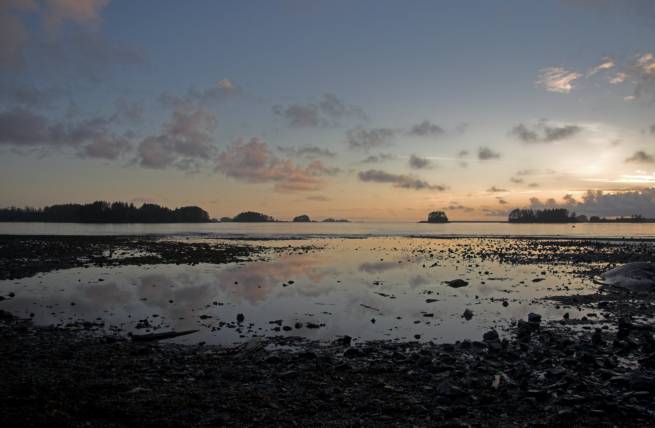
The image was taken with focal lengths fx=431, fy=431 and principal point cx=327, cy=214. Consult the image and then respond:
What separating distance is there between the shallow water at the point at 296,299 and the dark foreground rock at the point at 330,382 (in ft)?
7.11

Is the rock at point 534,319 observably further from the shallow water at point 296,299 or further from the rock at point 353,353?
the rock at point 353,353

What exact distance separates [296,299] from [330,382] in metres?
11.9

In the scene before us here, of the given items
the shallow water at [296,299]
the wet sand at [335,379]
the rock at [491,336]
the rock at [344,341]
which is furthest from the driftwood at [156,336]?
the rock at [491,336]

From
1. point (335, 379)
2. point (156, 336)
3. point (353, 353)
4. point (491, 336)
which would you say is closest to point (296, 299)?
point (156, 336)

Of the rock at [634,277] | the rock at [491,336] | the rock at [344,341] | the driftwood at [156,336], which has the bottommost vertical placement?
the driftwood at [156,336]

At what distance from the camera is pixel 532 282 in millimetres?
27031

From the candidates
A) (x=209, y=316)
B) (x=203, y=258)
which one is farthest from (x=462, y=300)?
(x=203, y=258)

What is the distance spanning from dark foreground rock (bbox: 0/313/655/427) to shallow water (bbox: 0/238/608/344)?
217cm

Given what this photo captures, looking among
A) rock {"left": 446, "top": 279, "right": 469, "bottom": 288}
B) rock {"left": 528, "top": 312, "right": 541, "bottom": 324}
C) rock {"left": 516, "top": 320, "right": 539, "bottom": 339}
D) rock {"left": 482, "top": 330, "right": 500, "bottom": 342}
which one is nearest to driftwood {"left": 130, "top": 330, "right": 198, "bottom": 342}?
rock {"left": 482, "top": 330, "right": 500, "bottom": 342}

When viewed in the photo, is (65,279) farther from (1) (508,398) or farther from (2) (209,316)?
(1) (508,398)

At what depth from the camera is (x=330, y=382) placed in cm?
994

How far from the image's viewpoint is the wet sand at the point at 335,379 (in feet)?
26.2

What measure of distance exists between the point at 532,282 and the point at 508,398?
66.0ft

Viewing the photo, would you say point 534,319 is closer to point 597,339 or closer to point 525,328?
point 525,328
